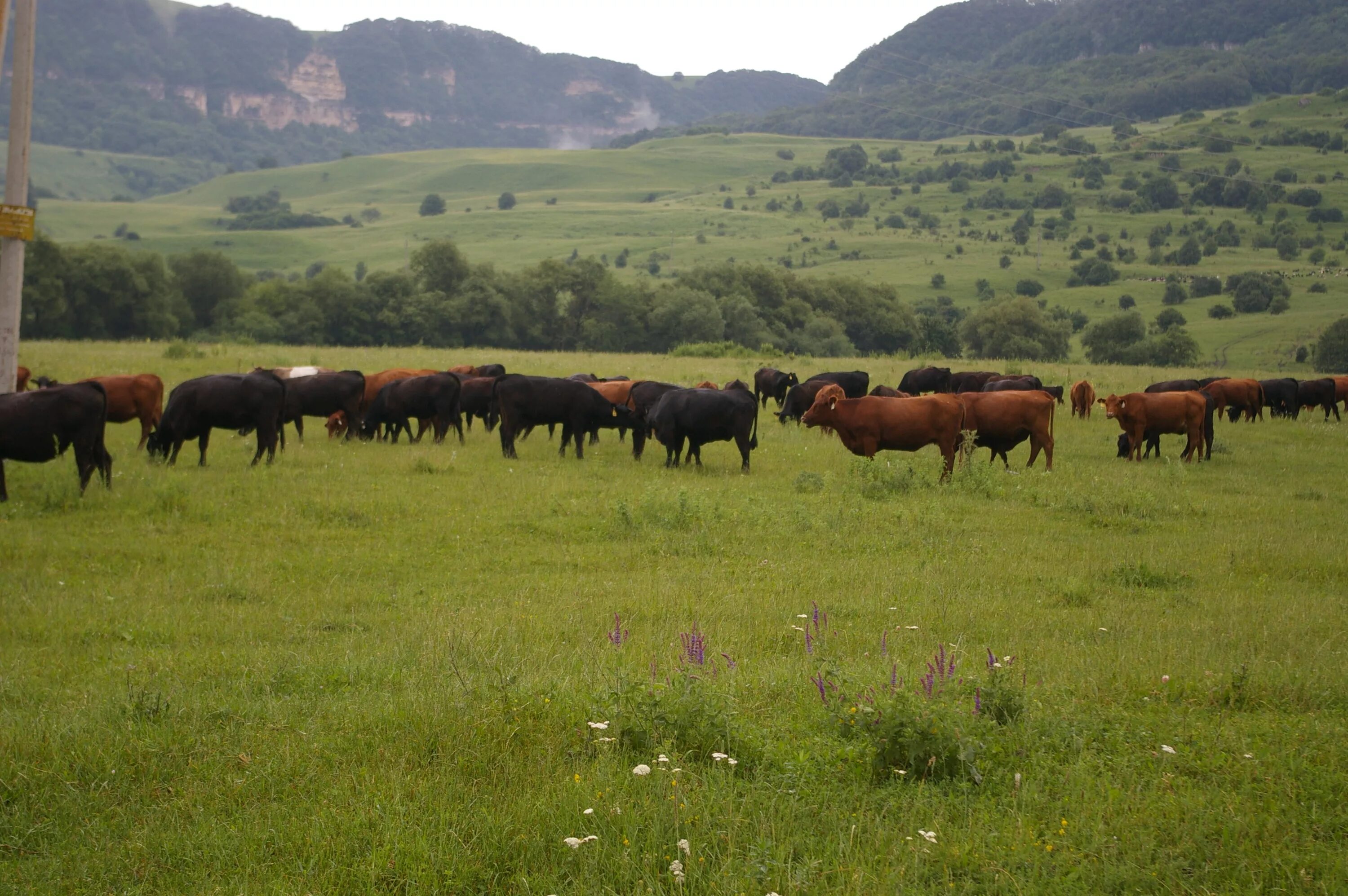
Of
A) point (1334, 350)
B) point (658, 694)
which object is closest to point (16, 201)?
point (658, 694)

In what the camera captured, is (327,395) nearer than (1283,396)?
Yes

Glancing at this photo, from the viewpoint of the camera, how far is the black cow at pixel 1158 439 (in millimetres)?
21461

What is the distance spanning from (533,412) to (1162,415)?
13.0m

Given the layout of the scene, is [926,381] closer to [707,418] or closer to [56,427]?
[707,418]

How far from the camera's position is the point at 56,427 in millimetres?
14336

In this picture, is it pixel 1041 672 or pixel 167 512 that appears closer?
pixel 1041 672

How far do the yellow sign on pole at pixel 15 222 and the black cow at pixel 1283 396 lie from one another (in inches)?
1239

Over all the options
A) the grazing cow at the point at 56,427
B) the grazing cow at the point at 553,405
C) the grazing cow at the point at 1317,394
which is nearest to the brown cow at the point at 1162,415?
the grazing cow at the point at 553,405

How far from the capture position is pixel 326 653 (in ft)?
26.2

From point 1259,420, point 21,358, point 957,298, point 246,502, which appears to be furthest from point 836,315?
point 246,502

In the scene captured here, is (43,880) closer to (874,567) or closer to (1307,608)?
(874,567)

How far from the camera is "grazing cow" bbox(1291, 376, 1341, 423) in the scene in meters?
31.3

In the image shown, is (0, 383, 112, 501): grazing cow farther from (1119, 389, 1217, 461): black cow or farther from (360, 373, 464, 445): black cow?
(1119, 389, 1217, 461): black cow

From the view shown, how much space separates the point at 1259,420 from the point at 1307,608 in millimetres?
23557
